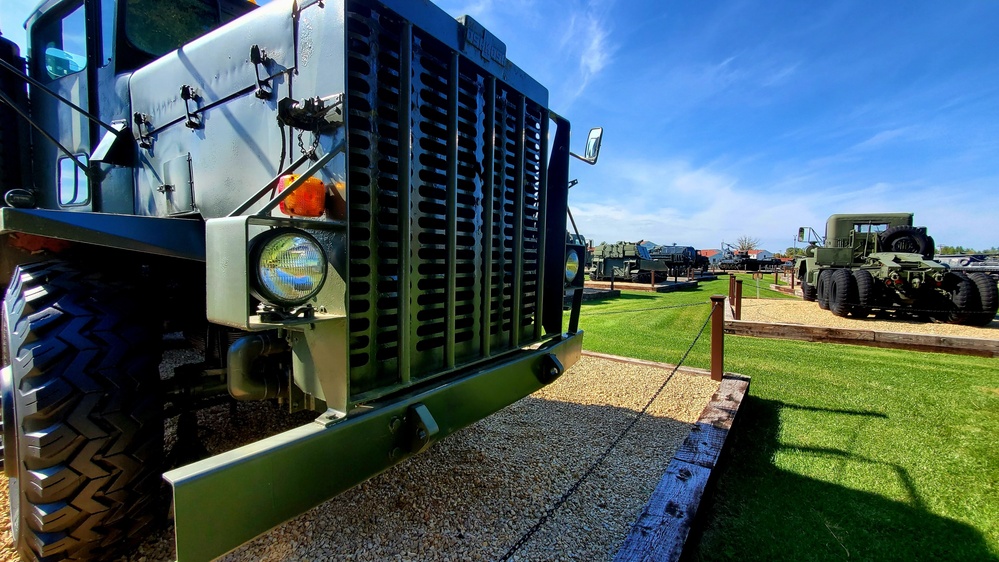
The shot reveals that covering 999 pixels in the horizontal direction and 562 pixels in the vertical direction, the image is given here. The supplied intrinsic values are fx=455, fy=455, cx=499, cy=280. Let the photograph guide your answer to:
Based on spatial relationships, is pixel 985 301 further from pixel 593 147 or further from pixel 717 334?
pixel 593 147

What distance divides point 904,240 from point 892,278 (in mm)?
3558

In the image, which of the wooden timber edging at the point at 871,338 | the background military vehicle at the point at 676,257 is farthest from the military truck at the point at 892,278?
the background military vehicle at the point at 676,257

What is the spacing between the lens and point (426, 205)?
2.08m

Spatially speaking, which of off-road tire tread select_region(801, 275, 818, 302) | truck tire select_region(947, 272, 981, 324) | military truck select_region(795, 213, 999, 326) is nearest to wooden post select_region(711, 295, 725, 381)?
military truck select_region(795, 213, 999, 326)

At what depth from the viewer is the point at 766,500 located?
2807mm

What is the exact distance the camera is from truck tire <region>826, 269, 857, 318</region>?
10445 mm

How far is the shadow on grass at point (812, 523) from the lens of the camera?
2338 mm

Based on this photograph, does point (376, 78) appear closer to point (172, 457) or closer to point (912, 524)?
point (172, 457)

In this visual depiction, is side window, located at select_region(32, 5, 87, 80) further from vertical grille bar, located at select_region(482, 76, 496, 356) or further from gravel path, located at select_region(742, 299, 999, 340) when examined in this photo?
gravel path, located at select_region(742, 299, 999, 340)

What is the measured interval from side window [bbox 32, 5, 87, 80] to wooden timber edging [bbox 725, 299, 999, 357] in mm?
8974

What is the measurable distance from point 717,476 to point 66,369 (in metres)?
3.43

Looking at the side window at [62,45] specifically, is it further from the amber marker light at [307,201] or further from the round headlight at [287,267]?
the round headlight at [287,267]

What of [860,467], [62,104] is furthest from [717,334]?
[62,104]

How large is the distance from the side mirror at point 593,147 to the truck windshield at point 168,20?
9.57ft
